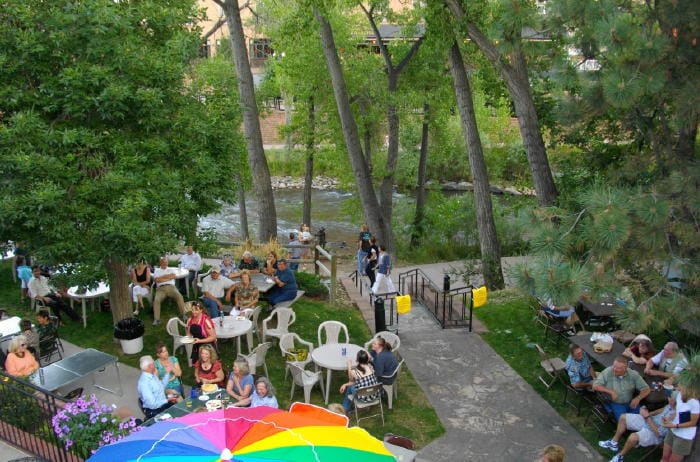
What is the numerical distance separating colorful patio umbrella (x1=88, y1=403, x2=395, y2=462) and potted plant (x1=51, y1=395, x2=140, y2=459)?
1573 millimetres

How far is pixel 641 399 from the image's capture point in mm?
7879

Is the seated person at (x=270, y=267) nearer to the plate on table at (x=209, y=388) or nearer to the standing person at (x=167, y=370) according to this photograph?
the standing person at (x=167, y=370)

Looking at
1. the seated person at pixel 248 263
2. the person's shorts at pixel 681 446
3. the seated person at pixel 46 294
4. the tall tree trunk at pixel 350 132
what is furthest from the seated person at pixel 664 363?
the tall tree trunk at pixel 350 132

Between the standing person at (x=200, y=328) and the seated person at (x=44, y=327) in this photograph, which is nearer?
the standing person at (x=200, y=328)

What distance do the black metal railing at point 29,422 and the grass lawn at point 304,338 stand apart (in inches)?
90.4

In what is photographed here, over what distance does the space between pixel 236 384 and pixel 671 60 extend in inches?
250

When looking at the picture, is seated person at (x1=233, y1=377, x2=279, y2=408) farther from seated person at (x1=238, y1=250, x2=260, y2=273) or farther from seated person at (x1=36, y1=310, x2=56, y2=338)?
seated person at (x1=238, y1=250, x2=260, y2=273)

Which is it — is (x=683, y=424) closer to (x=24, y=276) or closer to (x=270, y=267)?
(x=270, y=267)

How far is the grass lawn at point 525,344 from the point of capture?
28.1ft

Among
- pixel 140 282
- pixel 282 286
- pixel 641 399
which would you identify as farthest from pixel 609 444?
pixel 140 282

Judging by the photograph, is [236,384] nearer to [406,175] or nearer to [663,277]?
[663,277]

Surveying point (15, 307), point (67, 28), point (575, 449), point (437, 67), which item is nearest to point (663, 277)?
point (575, 449)

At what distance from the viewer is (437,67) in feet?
69.4

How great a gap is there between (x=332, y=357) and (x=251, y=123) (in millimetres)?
9181
